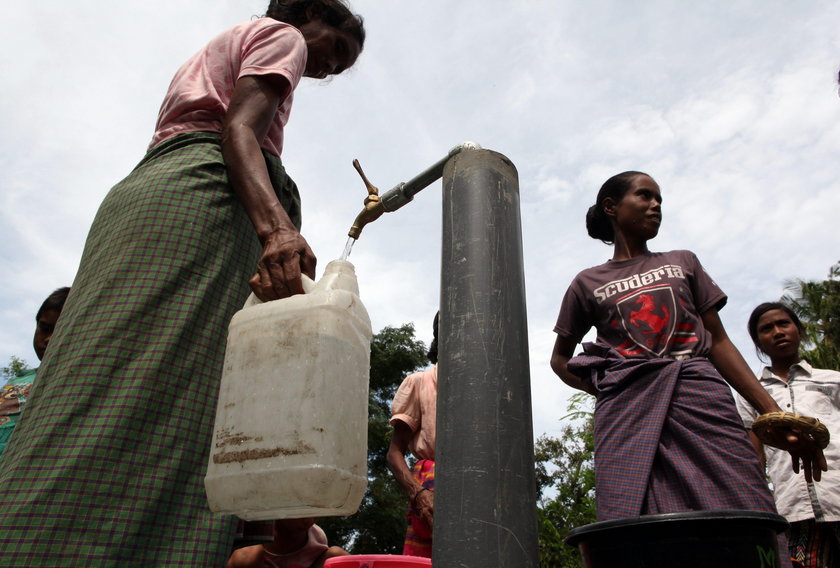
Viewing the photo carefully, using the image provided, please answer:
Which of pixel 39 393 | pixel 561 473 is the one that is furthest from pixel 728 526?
pixel 561 473

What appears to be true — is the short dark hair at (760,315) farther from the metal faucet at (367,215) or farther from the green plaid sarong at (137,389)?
the green plaid sarong at (137,389)

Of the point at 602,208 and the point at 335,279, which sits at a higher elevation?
the point at 602,208

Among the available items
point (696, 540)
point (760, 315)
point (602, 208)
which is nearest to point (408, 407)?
point (602, 208)

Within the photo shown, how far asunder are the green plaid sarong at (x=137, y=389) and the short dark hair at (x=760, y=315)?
3565 millimetres

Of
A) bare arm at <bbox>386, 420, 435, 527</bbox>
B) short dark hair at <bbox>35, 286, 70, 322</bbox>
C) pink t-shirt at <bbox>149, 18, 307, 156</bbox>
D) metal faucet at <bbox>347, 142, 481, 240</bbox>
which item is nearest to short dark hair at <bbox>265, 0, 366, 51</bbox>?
pink t-shirt at <bbox>149, 18, 307, 156</bbox>

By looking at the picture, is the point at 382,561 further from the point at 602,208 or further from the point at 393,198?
the point at 602,208

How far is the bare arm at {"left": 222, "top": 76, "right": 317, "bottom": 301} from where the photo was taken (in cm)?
121

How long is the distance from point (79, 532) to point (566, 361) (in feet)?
6.99

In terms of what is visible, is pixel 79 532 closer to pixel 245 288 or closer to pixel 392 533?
pixel 245 288

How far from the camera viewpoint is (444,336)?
1195 mm

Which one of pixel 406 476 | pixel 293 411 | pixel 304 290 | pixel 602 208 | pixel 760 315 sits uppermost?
pixel 602 208

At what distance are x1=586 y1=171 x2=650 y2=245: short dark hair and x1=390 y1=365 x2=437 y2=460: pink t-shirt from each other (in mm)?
1130

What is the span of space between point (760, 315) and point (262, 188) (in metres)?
3.59

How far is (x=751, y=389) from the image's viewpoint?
2.27 metres
